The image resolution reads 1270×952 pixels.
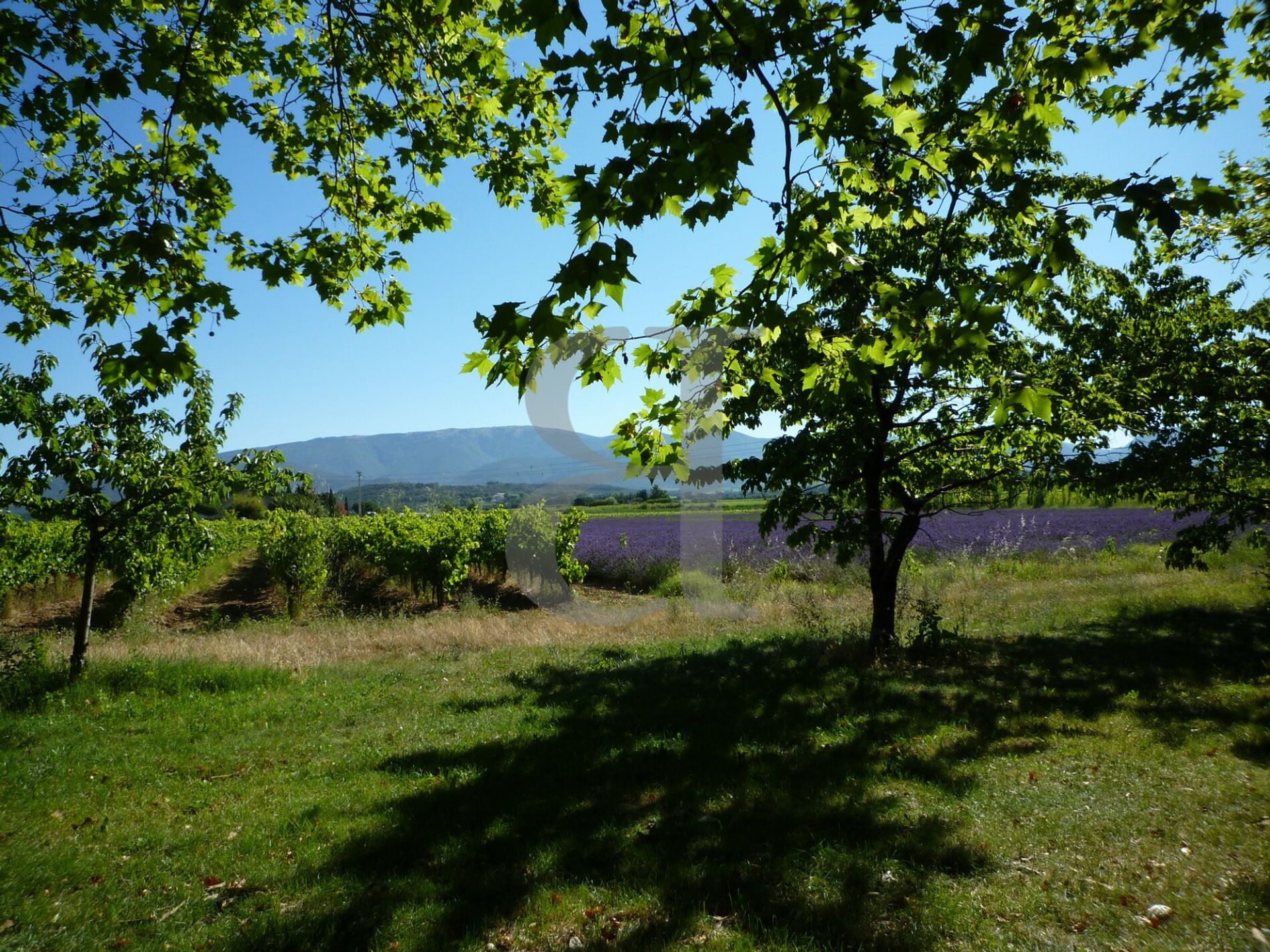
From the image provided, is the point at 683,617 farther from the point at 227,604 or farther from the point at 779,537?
the point at 227,604

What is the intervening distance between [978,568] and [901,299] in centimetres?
1697

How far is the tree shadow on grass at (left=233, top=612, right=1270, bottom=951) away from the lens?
347cm

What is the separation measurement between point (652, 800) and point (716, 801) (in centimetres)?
49

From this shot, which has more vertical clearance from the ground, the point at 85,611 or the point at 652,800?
the point at 85,611

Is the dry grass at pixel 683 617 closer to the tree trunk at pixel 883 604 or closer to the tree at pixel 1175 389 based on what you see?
the tree trunk at pixel 883 604

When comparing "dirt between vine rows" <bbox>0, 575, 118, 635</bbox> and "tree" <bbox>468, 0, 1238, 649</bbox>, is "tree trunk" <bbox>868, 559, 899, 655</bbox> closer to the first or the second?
"tree" <bbox>468, 0, 1238, 649</bbox>

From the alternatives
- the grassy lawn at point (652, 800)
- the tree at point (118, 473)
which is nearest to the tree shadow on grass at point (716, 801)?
the grassy lawn at point (652, 800)

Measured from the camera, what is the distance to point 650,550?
21859 mm

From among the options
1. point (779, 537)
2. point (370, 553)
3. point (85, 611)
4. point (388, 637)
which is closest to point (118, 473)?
point (85, 611)

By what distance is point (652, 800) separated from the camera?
16.4 feet

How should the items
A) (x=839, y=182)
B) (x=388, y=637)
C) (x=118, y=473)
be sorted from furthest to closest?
(x=388, y=637), (x=118, y=473), (x=839, y=182)

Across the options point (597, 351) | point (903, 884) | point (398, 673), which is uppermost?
point (597, 351)

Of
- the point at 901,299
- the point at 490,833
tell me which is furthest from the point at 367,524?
the point at 901,299

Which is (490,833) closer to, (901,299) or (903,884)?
(903,884)
